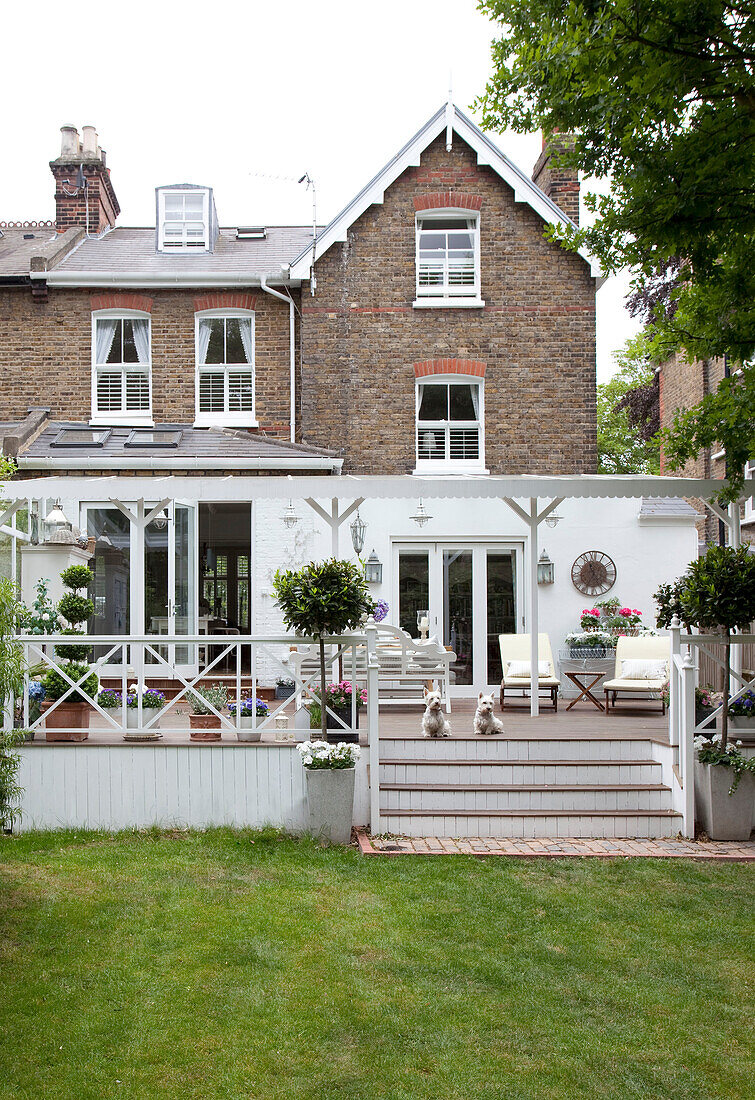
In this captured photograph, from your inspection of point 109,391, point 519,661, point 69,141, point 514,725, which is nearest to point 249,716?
point 514,725

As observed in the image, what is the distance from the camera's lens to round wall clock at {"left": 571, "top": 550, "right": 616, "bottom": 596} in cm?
1466

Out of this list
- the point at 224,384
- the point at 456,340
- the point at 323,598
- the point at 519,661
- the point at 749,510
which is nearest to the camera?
the point at 323,598

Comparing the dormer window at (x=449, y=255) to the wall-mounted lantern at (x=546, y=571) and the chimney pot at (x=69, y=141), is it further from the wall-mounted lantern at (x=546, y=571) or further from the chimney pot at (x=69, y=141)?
the chimney pot at (x=69, y=141)

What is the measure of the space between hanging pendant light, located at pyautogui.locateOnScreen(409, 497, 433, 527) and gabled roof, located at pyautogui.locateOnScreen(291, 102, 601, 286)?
13.7 ft

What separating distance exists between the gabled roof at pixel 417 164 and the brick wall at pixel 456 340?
0.16 m

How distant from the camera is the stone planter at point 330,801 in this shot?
826cm

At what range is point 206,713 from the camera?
918 cm

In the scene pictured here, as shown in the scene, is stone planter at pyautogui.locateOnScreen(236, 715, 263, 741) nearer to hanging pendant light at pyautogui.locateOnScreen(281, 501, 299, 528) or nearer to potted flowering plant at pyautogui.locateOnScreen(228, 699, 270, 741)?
potted flowering plant at pyautogui.locateOnScreen(228, 699, 270, 741)

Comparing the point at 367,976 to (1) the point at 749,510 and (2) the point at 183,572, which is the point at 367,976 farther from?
(1) the point at 749,510

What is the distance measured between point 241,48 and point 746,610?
5911 mm

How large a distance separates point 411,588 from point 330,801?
6.74 m

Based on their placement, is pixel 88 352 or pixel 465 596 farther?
pixel 88 352

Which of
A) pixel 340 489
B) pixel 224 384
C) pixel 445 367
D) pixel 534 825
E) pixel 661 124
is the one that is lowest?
pixel 534 825

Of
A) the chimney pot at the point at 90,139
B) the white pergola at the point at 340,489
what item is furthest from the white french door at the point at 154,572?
the chimney pot at the point at 90,139
